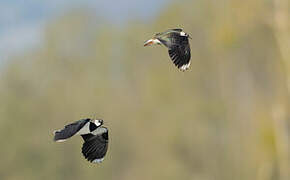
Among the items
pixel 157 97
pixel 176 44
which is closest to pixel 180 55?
pixel 176 44

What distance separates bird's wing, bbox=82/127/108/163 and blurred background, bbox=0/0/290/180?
1621 centimetres

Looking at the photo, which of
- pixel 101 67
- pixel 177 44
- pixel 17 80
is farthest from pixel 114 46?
pixel 177 44

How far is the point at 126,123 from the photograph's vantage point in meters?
25.7

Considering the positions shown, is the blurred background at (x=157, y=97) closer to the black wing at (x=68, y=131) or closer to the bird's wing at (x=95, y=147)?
the bird's wing at (x=95, y=147)

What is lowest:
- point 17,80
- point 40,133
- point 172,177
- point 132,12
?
point 172,177

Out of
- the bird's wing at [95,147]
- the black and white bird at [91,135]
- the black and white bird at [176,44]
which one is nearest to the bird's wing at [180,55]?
the black and white bird at [176,44]

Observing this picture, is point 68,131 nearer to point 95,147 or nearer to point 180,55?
point 95,147

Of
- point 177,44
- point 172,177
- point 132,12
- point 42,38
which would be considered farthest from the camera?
point 132,12

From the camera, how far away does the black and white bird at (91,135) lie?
3.81m

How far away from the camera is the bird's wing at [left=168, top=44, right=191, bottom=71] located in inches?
158

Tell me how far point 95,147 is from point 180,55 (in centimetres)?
68

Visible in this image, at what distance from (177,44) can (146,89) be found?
70.8 feet

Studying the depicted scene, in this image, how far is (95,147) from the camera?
4359 millimetres

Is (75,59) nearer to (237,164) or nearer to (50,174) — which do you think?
(50,174)
